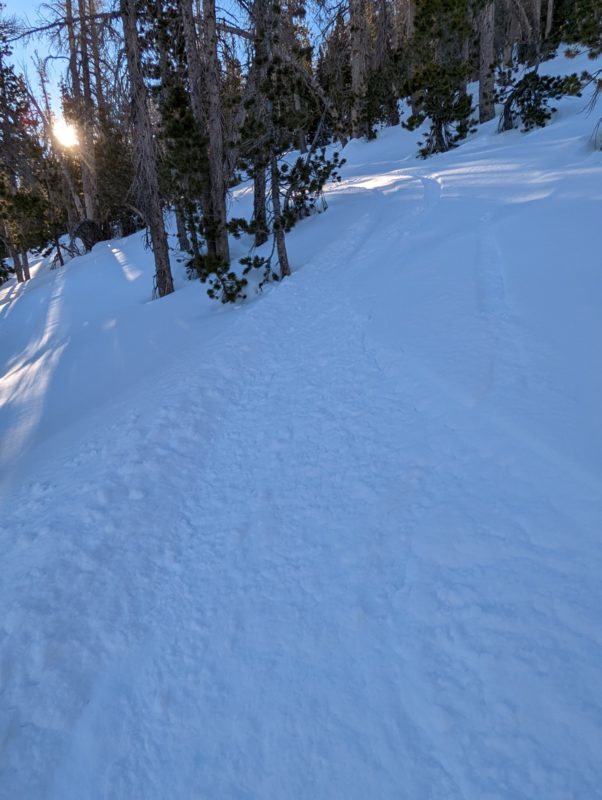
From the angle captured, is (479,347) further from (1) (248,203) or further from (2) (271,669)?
(1) (248,203)

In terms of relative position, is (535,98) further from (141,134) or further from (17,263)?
(17,263)

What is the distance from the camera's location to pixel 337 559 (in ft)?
7.72

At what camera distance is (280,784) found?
1.58 meters

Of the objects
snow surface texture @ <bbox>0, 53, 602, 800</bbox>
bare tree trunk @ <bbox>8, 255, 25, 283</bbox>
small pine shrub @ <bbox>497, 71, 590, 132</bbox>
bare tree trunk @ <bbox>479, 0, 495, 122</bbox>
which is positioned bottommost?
snow surface texture @ <bbox>0, 53, 602, 800</bbox>

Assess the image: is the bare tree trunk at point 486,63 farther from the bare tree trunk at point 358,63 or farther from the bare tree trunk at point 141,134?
the bare tree trunk at point 141,134

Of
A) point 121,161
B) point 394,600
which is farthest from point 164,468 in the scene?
point 121,161

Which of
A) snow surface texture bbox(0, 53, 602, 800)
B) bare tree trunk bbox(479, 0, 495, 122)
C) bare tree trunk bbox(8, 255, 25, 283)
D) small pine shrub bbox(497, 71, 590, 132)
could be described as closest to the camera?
snow surface texture bbox(0, 53, 602, 800)

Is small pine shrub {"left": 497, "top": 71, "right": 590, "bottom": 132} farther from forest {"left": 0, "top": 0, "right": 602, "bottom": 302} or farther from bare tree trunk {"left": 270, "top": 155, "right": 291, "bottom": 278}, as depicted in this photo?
bare tree trunk {"left": 270, "top": 155, "right": 291, "bottom": 278}

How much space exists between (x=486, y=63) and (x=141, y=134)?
12.7 m

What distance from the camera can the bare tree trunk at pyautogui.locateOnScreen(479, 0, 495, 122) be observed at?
46.0 feet

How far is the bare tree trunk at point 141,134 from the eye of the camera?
7.71 meters

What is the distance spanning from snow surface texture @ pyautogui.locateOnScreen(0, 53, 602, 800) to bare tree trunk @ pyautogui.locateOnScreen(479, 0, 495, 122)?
41.9 feet

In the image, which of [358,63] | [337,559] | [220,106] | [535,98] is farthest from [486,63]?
[337,559]

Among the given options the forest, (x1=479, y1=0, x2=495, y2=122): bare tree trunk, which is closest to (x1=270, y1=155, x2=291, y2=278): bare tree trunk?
the forest
